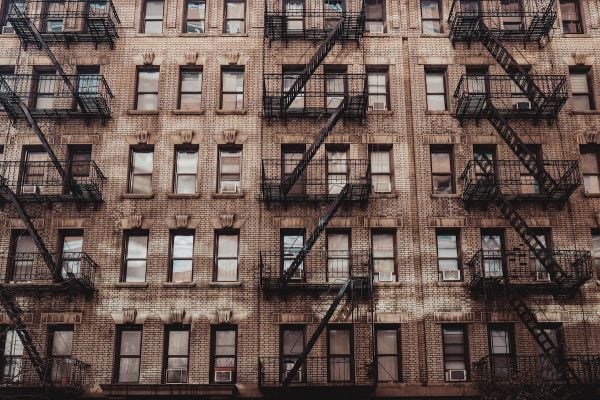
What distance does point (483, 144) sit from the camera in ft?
88.5

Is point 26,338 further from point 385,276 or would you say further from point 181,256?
point 385,276

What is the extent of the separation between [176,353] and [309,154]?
8.11 m

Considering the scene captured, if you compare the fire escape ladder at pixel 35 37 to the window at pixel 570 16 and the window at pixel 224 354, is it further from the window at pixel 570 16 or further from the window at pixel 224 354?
the window at pixel 570 16

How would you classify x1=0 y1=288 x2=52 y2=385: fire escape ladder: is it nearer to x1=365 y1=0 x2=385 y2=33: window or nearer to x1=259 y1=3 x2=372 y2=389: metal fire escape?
x1=259 y1=3 x2=372 y2=389: metal fire escape

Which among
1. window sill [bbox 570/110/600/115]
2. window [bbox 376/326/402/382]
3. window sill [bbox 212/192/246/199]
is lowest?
window [bbox 376/326/402/382]

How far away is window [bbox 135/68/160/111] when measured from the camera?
27.7 m

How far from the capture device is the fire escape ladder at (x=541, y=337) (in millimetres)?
22500

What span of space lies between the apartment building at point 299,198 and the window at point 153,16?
0.09m

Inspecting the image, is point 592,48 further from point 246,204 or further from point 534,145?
point 246,204

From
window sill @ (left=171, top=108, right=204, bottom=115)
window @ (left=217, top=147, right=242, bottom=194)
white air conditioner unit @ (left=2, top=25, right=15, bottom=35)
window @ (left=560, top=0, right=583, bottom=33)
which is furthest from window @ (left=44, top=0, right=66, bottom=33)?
window @ (left=560, top=0, right=583, bottom=33)

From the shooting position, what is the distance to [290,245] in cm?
2595

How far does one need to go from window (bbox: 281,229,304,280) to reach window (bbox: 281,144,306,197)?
1517mm

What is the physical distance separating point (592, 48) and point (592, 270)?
29.2 feet

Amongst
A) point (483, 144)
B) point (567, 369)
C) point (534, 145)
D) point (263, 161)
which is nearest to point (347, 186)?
point (263, 161)
